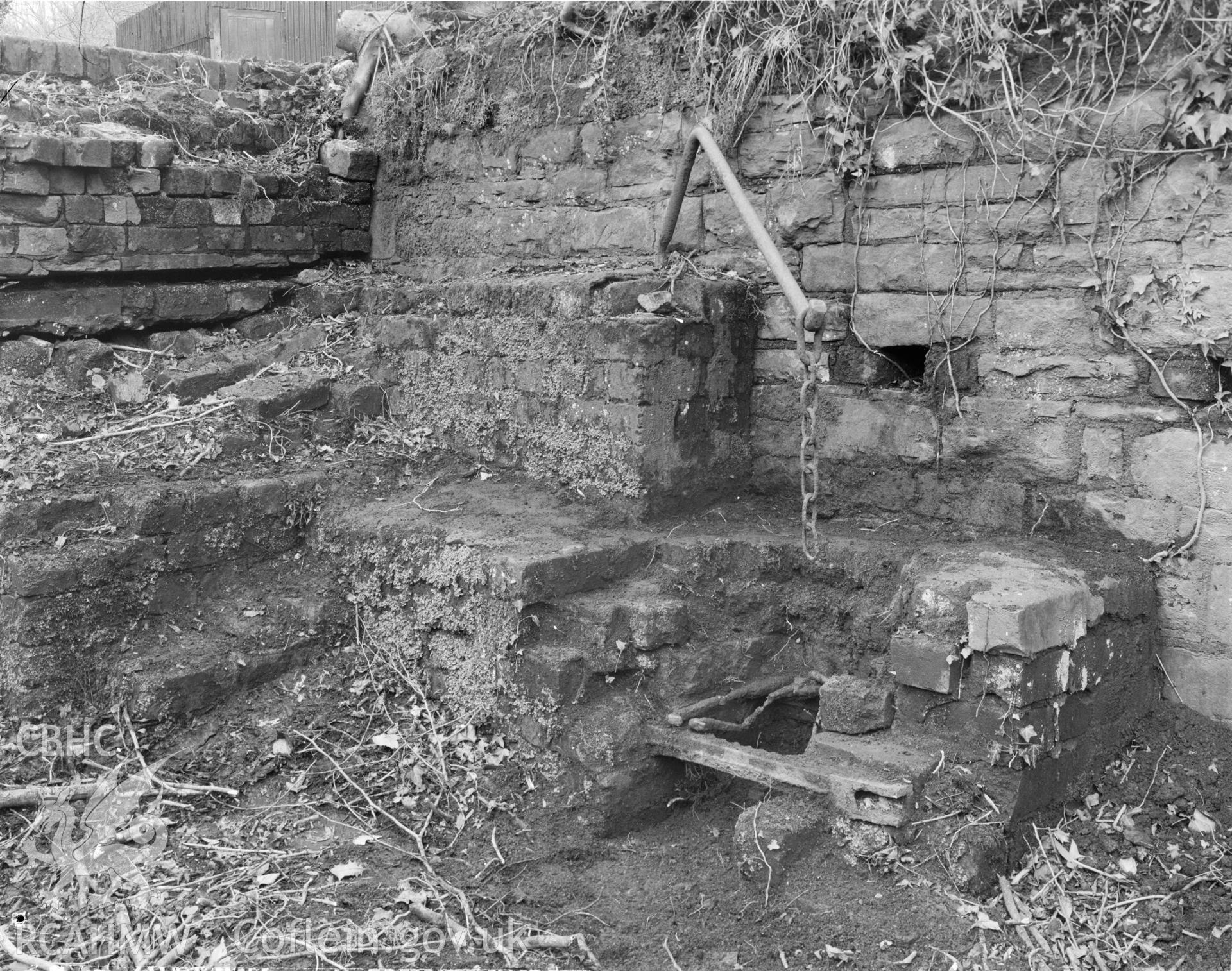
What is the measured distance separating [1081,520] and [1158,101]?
147 centimetres

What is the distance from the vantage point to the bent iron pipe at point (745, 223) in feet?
12.9

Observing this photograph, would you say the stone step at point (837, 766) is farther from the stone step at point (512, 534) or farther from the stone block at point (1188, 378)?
the stone block at point (1188, 378)

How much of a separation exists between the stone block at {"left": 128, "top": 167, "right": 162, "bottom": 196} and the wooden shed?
14.8ft

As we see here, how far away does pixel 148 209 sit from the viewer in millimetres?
5605

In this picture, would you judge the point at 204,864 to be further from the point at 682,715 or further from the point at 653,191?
the point at 653,191

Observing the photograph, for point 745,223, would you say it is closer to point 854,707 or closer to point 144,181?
point 854,707

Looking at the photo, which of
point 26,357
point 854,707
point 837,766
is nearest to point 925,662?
point 854,707

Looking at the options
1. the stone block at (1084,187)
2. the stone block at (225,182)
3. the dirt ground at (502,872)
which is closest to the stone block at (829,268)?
the stone block at (1084,187)

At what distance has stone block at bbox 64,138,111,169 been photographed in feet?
17.3

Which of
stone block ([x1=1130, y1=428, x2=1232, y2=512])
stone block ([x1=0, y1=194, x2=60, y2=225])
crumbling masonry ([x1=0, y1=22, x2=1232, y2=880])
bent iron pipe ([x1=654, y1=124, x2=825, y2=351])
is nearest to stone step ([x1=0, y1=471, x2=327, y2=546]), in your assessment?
crumbling masonry ([x1=0, y1=22, x2=1232, y2=880])

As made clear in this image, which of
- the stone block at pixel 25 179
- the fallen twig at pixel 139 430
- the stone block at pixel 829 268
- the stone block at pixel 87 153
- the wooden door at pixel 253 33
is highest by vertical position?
the wooden door at pixel 253 33

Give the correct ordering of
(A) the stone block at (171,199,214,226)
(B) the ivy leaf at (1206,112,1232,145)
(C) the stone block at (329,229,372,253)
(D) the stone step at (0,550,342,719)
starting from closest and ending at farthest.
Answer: (B) the ivy leaf at (1206,112,1232,145) → (D) the stone step at (0,550,342,719) → (A) the stone block at (171,199,214,226) → (C) the stone block at (329,229,372,253)

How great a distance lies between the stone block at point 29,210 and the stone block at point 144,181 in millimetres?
357

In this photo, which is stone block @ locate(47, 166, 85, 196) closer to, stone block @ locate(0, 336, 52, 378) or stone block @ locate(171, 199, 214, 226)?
stone block @ locate(171, 199, 214, 226)
